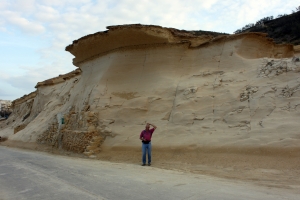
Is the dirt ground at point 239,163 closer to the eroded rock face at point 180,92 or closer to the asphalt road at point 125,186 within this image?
the eroded rock face at point 180,92

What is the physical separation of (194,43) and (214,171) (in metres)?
6.38

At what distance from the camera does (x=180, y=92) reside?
32.8 feet

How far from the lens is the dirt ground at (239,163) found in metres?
5.43

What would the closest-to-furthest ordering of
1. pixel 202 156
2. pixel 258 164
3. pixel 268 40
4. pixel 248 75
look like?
pixel 258 164 < pixel 202 156 < pixel 248 75 < pixel 268 40

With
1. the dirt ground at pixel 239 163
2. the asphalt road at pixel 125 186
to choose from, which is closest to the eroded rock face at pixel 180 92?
the dirt ground at pixel 239 163

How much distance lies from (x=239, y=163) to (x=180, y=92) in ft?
13.2

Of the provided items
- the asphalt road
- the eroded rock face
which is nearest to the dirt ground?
the eroded rock face

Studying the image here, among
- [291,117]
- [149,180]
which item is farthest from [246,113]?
[149,180]

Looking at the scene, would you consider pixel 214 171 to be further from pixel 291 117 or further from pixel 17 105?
pixel 17 105

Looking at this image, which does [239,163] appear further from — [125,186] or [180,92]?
[180,92]

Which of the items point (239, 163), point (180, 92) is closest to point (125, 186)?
point (239, 163)

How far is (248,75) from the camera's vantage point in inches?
352

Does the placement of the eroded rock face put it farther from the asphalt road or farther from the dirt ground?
the asphalt road

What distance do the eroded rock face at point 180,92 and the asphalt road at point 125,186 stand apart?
6.99ft
